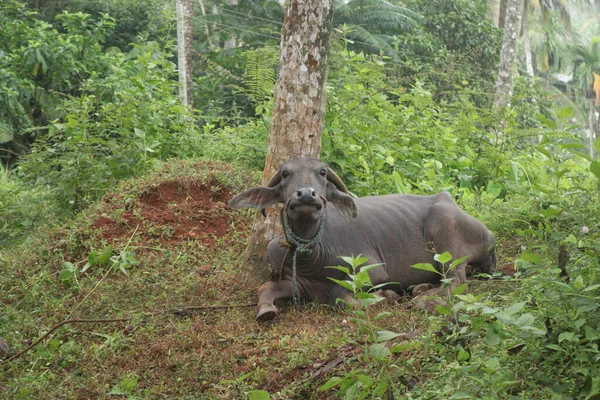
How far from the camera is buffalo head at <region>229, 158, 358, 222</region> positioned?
5.94 metres

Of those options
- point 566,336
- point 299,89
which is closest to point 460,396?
point 566,336

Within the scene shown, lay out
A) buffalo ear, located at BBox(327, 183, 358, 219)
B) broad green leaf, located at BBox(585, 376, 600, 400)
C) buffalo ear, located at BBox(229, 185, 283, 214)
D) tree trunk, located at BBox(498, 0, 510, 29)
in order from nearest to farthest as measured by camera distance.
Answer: broad green leaf, located at BBox(585, 376, 600, 400), buffalo ear, located at BBox(229, 185, 283, 214), buffalo ear, located at BBox(327, 183, 358, 219), tree trunk, located at BBox(498, 0, 510, 29)

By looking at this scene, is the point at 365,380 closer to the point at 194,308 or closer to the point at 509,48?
the point at 194,308

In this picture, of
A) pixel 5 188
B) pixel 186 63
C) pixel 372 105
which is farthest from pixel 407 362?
pixel 186 63

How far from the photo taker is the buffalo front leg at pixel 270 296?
584 cm

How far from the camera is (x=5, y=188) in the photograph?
10.5m

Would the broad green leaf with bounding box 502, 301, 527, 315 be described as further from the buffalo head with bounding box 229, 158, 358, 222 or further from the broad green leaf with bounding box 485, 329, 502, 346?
the buffalo head with bounding box 229, 158, 358, 222

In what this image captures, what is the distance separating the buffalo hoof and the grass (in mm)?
66

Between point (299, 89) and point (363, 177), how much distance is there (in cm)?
229

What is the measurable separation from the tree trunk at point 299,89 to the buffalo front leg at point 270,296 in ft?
1.82

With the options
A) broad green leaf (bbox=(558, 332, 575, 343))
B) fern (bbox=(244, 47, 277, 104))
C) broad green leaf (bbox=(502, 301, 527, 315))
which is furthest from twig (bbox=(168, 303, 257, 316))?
fern (bbox=(244, 47, 277, 104))

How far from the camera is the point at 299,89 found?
22.0 feet

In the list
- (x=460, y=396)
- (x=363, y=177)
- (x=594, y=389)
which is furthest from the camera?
(x=363, y=177)

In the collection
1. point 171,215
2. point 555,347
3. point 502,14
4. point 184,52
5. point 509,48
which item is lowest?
point 171,215
